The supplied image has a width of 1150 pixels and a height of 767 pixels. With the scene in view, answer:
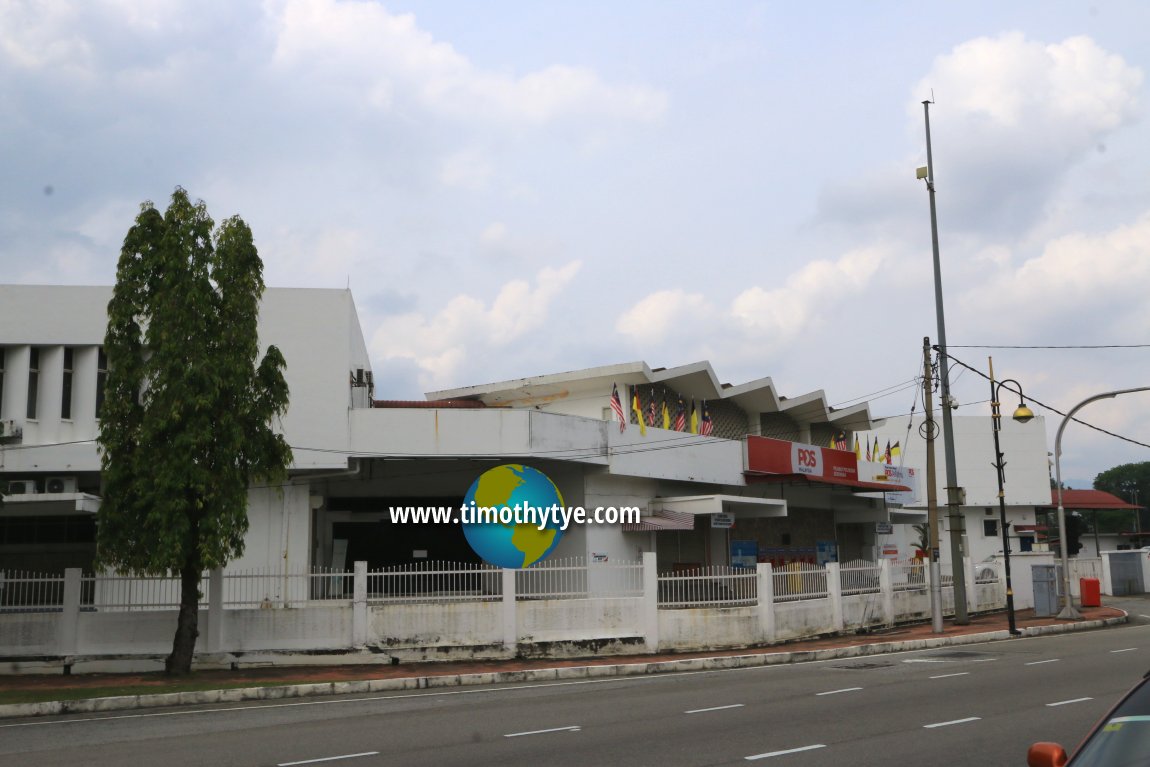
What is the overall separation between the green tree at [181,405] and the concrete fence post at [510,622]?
5110 mm

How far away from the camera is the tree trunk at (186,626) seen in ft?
60.0

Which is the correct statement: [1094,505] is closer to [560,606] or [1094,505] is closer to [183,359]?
[560,606]

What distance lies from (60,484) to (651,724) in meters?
16.8

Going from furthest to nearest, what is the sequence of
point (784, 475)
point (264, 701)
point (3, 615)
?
point (784, 475), point (3, 615), point (264, 701)

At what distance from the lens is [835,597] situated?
24.3m

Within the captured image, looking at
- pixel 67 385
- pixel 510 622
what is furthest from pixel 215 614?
pixel 67 385

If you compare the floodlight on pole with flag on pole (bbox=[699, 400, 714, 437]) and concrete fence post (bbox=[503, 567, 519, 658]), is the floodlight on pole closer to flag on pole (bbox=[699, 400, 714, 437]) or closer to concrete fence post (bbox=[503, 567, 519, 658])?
flag on pole (bbox=[699, 400, 714, 437])

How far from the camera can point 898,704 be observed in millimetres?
12656

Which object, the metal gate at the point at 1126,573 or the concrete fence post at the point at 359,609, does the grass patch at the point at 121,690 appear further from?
the metal gate at the point at 1126,573

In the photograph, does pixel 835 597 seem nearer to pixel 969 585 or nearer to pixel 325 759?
pixel 969 585

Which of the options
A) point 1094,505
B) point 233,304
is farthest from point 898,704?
point 1094,505

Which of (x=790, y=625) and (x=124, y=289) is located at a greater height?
(x=124, y=289)

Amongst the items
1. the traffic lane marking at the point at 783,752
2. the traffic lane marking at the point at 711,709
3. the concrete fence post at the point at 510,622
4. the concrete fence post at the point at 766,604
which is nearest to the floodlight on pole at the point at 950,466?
the concrete fence post at the point at 766,604

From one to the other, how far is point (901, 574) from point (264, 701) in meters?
17.5
